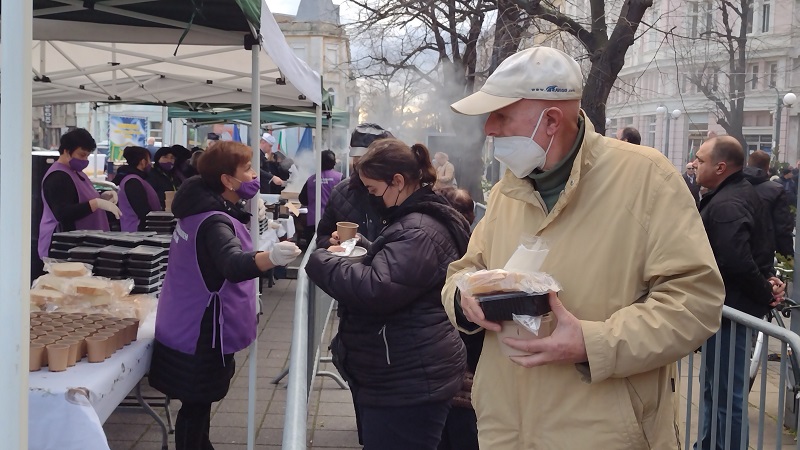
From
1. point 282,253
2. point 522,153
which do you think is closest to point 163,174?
point 282,253

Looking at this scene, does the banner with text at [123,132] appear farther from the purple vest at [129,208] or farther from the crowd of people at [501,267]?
the crowd of people at [501,267]

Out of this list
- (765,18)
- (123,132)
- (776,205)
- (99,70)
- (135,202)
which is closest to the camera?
(776,205)

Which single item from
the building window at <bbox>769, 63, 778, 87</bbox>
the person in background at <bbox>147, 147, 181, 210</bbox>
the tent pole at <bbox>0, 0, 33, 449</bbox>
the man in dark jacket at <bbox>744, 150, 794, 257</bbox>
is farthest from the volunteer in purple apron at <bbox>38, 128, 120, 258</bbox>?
the building window at <bbox>769, 63, 778, 87</bbox>

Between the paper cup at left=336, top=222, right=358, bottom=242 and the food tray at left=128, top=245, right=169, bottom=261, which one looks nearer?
the paper cup at left=336, top=222, right=358, bottom=242

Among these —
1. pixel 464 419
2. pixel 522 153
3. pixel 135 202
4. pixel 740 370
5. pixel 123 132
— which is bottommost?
pixel 464 419

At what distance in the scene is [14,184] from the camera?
1.71 meters

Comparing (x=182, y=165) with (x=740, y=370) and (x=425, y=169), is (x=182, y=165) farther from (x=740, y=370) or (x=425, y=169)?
(x=740, y=370)

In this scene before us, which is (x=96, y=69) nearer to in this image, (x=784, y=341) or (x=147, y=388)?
(x=147, y=388)

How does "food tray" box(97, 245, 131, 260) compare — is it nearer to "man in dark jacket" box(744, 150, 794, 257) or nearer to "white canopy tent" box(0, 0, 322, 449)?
"white canopy tent" box(0, 0, 322, 449)

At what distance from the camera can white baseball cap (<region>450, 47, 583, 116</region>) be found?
1918 millimetres

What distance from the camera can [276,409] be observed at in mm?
5652

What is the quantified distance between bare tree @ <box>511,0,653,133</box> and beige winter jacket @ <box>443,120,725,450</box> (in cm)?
622

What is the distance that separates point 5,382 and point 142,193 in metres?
6.15

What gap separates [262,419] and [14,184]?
4.03 meters
